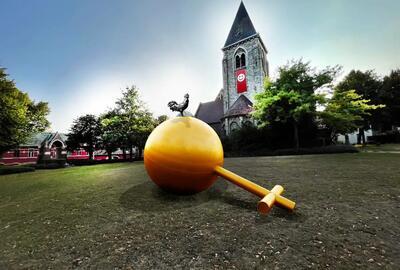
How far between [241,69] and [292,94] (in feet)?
72.3

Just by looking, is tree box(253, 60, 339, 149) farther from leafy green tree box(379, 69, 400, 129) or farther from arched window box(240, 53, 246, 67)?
leafy green tree box(379, 69, 400, 129)

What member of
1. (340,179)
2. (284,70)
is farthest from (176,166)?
(284,70)

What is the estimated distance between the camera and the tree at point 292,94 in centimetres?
2142

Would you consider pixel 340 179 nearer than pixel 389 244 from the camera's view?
No

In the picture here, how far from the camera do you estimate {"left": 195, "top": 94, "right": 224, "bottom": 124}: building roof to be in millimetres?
46244

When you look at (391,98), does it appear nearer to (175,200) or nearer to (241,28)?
(241,28)

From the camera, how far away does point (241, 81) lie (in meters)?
40.9

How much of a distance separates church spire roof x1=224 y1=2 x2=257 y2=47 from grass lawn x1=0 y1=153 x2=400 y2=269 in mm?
42781

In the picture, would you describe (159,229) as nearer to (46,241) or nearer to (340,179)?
(46,241)

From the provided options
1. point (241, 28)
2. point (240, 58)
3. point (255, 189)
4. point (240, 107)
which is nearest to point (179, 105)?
point (255, 189)

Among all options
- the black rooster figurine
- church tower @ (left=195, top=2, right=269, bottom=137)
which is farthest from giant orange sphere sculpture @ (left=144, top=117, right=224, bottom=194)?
church tower @ (left=195, top=2, right=269, bottom=137)

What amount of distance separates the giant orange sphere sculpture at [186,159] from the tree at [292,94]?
1863 cm

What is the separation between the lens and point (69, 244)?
3248 millimetres

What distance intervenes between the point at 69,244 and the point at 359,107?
26385 millimetres
